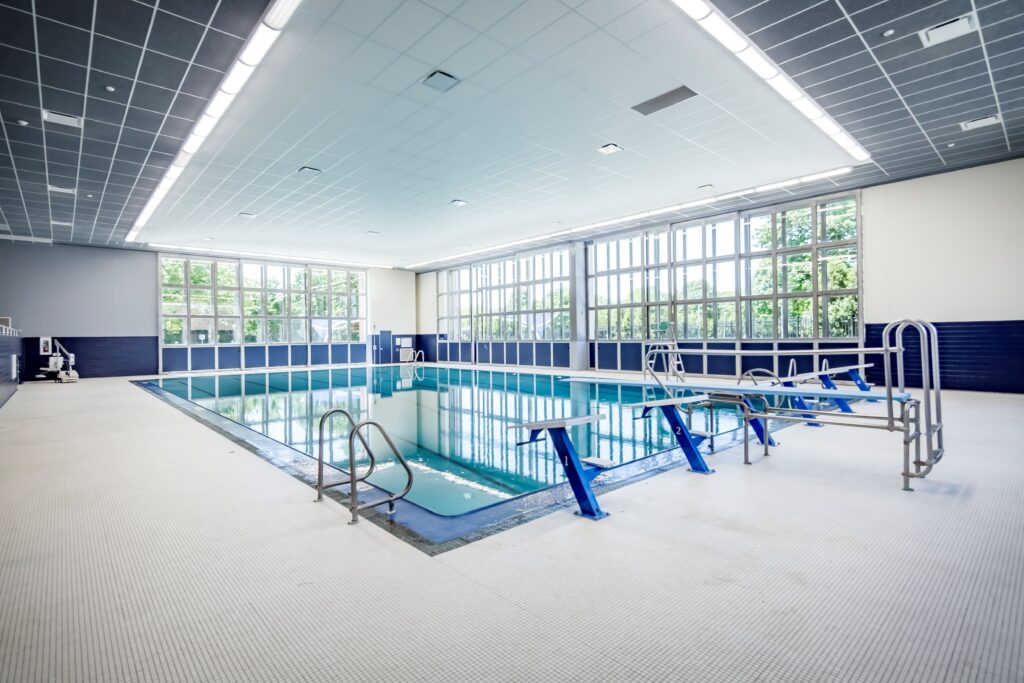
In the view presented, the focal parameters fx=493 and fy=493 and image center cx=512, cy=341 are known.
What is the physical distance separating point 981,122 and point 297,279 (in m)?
19.3

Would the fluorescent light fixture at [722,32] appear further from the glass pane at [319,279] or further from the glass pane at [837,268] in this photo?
the glass pane at [319,279]

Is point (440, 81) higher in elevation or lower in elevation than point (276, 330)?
higher

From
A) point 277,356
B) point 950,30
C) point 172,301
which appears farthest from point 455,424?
Answer: point 172,301

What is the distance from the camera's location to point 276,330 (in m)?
18.6

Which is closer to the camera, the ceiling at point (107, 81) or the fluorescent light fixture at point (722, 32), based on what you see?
the ceiling at point (107, 81)

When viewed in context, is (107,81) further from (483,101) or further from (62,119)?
(483,101)

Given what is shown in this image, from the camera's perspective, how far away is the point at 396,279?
71.7 feet

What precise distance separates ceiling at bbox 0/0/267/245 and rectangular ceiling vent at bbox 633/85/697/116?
4546 mm

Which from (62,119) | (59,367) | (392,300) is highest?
(62,119)

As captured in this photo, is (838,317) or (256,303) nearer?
(838,317)

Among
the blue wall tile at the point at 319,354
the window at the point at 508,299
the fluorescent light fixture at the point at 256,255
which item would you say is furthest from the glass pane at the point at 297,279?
the window at the point at 508,299

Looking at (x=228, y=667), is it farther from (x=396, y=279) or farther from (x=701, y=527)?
(x=396, y=279)

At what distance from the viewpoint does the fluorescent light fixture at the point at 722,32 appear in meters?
4.76

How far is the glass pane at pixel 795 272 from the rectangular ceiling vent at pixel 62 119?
517 inches
